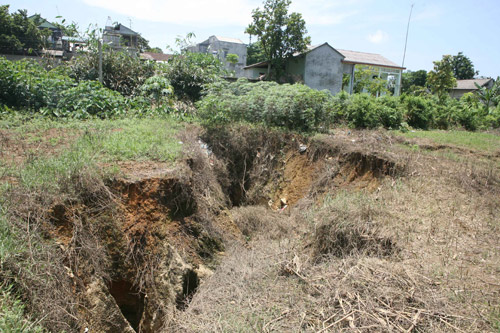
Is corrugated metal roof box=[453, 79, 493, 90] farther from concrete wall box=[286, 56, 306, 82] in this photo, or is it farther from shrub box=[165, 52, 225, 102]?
shrub box=[165, 52, 225, 102]

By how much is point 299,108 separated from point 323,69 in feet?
53.8

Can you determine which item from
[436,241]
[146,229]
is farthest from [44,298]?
[436,241]

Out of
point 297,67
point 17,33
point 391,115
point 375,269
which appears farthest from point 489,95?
point 17,33

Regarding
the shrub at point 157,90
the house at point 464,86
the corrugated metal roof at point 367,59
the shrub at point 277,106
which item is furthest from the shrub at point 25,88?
the house at point 464,86

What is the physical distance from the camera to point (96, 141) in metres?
Result: 6.15

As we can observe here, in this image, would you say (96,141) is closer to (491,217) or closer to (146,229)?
(146,229)

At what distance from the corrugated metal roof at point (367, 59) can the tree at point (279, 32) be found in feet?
18.2

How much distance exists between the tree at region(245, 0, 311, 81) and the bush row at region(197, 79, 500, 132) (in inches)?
489

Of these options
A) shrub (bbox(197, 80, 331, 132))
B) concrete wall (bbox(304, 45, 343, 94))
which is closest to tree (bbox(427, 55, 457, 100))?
concrete wall (bbox(304, 45, 343, 94))

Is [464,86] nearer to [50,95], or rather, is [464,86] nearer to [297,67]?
[297,67]

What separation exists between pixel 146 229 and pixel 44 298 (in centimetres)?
178

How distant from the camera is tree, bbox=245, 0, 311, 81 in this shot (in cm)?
2270

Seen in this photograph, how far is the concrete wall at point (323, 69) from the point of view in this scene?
23953 mm

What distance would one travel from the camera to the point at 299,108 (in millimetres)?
9414
